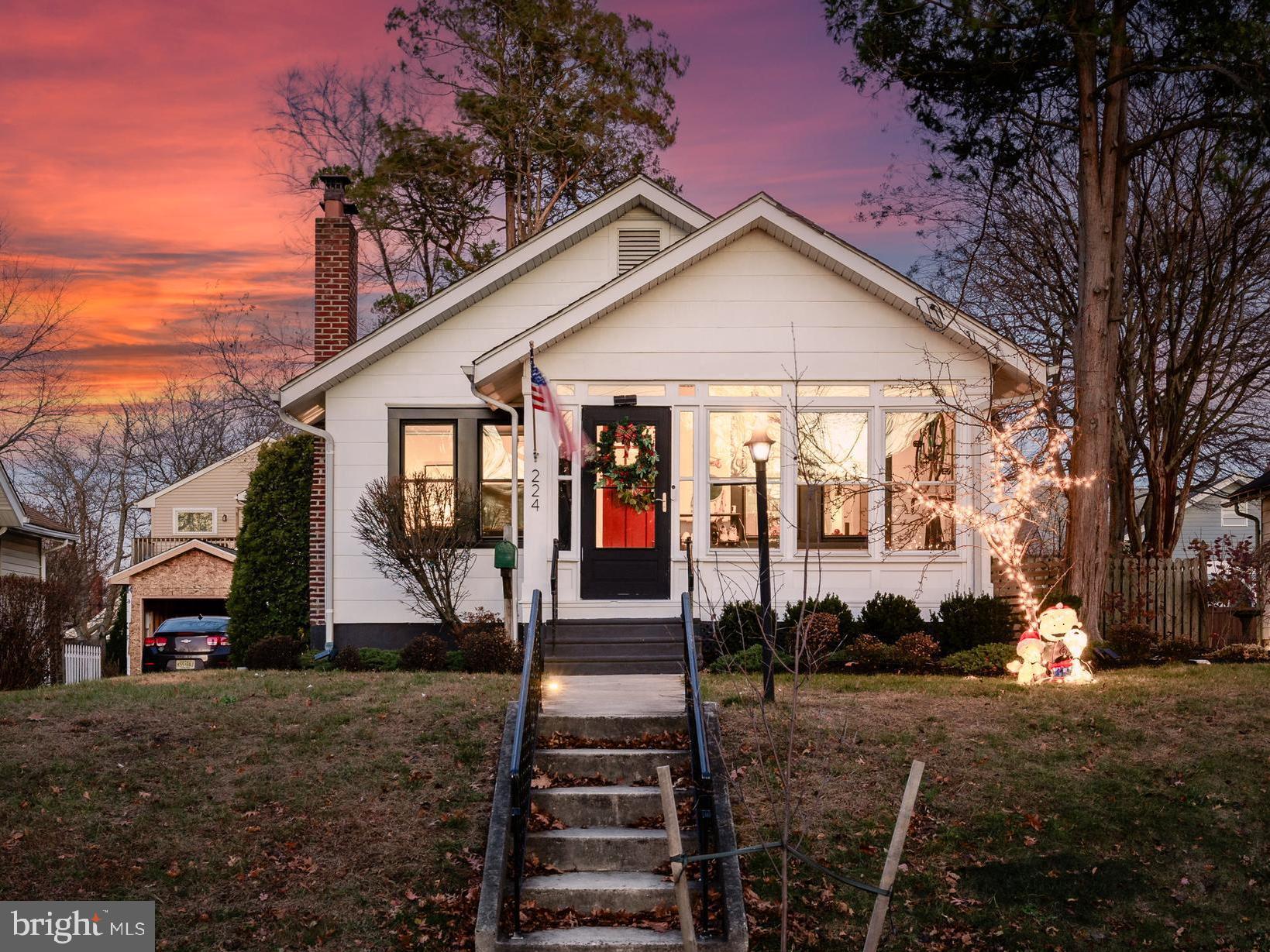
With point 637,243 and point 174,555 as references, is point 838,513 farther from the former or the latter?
point 174,555

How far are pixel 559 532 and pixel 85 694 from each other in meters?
5.34

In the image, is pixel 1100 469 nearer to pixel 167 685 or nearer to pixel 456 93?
pixel 167 685

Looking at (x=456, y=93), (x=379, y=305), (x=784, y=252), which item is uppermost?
(x=456, y=93)

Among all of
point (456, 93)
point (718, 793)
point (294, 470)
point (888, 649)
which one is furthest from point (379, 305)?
point (718, 793)

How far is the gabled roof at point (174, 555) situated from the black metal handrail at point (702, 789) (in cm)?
2510

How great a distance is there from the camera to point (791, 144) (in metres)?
20.1

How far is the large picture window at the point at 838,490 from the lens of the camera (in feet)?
46.1

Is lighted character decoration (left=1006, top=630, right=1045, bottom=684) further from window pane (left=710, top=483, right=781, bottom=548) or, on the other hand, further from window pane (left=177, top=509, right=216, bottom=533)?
window pane (left=177, top=509, right=216, bottom=533)

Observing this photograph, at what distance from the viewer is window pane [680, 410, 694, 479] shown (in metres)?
14.1

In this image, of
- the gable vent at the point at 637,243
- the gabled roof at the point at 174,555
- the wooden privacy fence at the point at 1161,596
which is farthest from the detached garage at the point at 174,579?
the wooden privacy fence at the point at 1161,596

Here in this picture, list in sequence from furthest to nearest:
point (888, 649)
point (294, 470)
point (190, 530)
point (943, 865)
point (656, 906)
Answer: point (190, 530) < point (294, 470) < point (888, 649) < point (943, 865) < point (656, 906)

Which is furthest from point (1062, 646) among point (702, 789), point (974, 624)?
point (702, 789)

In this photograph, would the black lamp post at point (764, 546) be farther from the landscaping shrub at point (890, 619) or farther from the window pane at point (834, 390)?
the window pane at point (834, 390)

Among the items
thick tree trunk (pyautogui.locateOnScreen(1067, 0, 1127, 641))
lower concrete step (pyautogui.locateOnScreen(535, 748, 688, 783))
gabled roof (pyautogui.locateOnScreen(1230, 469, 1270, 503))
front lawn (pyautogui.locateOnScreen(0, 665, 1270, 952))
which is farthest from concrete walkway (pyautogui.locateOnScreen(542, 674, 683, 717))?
gabled roof (pyautogui.locateOnScreen(1230, 469, 1270, 503))
